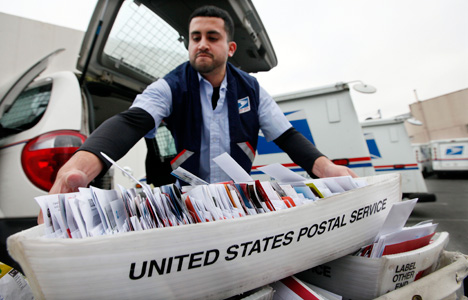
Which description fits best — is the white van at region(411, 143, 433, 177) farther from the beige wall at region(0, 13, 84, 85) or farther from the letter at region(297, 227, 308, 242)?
the letter at region(297, 227, 308, 242)

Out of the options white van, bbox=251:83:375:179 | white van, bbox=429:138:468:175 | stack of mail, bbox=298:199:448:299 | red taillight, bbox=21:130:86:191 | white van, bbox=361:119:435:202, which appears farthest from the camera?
white van, bbox=429:138:468:175

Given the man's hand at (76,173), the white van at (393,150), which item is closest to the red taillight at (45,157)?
the man's hand at (76,173)

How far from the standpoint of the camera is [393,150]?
16.9ft

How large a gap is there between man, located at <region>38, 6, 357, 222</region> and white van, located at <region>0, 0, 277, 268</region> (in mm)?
344

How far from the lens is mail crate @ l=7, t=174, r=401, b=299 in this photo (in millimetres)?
373

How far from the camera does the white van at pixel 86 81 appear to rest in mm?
1159

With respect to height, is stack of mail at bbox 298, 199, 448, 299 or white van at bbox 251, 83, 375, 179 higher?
stack of mail at bbox 298, 199, 448, 299

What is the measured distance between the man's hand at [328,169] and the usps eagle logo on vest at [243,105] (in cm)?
42

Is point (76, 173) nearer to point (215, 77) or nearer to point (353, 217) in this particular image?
point (353, 217)

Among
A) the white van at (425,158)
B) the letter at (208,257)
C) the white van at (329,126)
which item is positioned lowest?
the white van at (425,158)

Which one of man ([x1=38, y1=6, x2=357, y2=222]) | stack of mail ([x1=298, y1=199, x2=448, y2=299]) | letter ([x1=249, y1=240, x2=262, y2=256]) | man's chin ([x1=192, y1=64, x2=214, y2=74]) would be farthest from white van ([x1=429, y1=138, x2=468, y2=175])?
letter ([x1=249, y1=240, x2=262, y2=256])

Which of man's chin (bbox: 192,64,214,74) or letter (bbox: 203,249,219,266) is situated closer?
letter (bbox: 203,249,219,266)

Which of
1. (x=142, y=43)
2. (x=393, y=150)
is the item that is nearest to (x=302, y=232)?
(x=142, y=43)

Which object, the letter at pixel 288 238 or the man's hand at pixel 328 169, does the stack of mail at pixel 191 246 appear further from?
the man's hand at pixel 328 169
